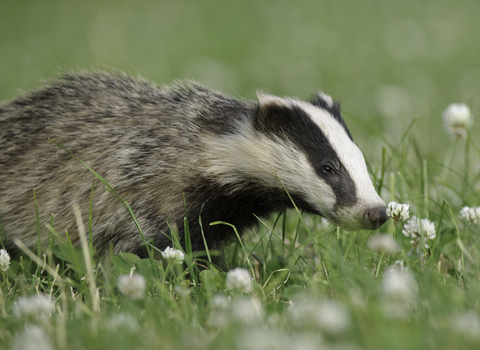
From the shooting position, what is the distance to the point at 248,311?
2.65 meters

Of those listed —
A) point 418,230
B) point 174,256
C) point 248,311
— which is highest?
point 248,311

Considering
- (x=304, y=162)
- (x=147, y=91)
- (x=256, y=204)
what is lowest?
(x=256, y=204)

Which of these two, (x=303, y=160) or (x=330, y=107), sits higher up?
(x=330, y=107)

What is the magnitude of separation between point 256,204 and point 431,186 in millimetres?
1819

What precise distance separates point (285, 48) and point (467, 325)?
10361 millimetres

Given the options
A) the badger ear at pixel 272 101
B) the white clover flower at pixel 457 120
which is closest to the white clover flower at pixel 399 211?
the badger ear at pixel 272 101

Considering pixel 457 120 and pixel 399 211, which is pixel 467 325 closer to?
pixel 399 211

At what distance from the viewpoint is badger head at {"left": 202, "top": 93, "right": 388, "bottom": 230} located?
12.9 ft

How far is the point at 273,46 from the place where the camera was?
40.3 feet

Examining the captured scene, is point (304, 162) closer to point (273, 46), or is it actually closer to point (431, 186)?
point (431, 186)

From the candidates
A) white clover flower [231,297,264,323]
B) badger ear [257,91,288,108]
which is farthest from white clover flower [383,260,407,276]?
badger ear [257,91,288,108]

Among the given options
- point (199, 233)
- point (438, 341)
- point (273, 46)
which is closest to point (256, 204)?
point (199, 233)

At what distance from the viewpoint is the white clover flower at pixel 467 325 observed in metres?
2.30

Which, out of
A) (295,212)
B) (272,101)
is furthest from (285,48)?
(272,101)
